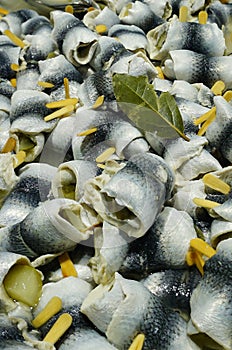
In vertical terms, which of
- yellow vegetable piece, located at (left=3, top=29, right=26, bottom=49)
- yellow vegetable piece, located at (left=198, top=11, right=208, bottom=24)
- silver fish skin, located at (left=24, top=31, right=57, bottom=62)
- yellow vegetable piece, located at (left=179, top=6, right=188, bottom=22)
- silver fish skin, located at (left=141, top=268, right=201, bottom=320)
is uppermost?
yellow vegetable piece, located at (left=198, top=11, right=208, bottom=24)

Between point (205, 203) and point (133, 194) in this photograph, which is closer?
point (133, 194)

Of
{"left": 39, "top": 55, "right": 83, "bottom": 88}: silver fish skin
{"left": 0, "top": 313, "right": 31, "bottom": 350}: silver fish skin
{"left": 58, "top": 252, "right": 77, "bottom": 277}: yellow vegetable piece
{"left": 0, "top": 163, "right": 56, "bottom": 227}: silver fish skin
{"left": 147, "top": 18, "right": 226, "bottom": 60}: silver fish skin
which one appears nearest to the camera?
{"left": 0, "top": 313, "right": 31, "bottom": 350}: silver fish skin

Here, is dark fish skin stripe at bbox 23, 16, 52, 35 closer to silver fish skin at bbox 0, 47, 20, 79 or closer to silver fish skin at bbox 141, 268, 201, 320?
silver fish skin at bbox 0, 47, 20, 79

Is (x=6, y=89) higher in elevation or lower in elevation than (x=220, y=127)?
lower

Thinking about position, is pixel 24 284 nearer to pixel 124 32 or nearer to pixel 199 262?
pixel 199 262

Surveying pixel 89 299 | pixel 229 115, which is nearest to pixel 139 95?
pixel 229 115

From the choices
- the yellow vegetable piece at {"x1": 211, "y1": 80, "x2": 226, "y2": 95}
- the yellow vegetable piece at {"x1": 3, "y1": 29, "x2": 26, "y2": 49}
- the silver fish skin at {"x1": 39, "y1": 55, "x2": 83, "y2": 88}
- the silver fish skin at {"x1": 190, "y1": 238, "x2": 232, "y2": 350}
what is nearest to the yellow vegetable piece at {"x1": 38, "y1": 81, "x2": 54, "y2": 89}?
the silver fish skin at {"x1": 39, "y1": 55, "x2": 83, "y2": 88}

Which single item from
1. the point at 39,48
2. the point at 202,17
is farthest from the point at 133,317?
the point at 202,17

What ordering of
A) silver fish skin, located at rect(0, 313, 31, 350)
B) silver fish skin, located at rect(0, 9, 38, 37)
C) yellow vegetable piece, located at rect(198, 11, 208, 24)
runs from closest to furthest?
silver fish skin, located at rect(0, 313, 31, 350)
yellow vegetable piece, located at rect(198, 11, 208, 24)
silver fish skin, located at rect(0, 9, 38, 37)
